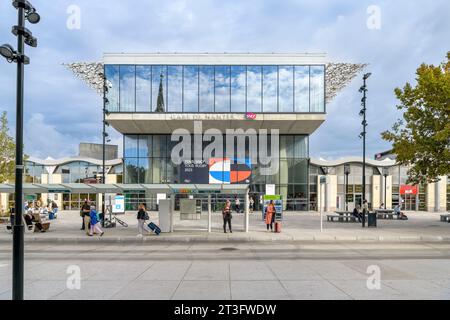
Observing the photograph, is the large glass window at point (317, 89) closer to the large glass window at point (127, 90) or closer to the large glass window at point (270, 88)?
the large glass window at point (270, 88)

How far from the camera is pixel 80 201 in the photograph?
4344cm

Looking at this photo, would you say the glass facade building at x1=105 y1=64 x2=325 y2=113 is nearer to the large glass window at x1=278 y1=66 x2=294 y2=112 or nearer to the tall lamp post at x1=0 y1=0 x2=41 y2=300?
the large glass window at x1=278 y1=66 x2=294 y2=112

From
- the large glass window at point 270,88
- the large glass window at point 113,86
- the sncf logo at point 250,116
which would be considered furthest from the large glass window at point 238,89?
the large glass window at point 113,86

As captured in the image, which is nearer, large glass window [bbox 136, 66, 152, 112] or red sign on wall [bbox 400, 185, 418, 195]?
large glass window [bbox 136, 66, 152, 112]

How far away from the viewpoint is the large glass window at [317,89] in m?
36.6

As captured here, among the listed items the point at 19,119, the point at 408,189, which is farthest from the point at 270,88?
the point at 19,119

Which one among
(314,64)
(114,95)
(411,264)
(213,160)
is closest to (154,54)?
(114,95)

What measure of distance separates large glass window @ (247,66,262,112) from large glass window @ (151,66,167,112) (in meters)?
9.67

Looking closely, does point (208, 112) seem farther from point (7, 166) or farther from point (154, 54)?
point (7, 166)

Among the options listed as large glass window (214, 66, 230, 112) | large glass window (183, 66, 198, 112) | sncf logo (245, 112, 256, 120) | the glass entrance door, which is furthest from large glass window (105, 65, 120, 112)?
the glass entrance door

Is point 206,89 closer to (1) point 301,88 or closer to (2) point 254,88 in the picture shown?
(2) point 254,88

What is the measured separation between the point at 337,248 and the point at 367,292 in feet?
23.0

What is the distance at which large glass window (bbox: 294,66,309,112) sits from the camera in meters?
36.8
